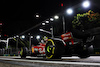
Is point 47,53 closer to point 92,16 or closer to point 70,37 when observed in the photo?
point 70,37

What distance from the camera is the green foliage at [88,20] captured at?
20.4 meters

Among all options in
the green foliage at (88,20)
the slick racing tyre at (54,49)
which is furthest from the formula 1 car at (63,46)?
the green foliage at (88,20)

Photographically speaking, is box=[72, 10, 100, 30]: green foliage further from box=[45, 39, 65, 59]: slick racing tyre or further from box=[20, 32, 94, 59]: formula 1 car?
box=[45, 39, 65, 59]: slick racing tyre

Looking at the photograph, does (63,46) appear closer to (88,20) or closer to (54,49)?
(54,49)

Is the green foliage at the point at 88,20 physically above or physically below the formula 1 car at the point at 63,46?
above

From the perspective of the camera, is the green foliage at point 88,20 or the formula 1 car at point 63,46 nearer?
the formula 1 car at point 63,46

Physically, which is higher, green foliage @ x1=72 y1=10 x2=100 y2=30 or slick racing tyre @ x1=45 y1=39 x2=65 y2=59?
green foliage @ x1=72 y1=10 x2=100 y2=30

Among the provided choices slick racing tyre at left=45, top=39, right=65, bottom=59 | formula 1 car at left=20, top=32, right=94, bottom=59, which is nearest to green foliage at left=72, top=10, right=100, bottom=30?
formula 1 car at left=20, top=32, right=94, bottom=59

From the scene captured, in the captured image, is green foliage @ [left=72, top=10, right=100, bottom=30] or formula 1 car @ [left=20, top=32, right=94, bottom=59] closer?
formula 1 car @ [left=20, top=32, right=94, bottom=59]

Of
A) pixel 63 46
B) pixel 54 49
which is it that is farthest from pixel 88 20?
pixel 54 49

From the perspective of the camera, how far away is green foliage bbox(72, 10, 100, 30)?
20438mm

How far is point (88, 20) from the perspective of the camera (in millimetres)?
20969

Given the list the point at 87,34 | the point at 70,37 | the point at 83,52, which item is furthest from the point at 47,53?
the point at 83,52

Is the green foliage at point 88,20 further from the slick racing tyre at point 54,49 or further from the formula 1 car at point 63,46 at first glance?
the slick racing tyre at point 54,49
